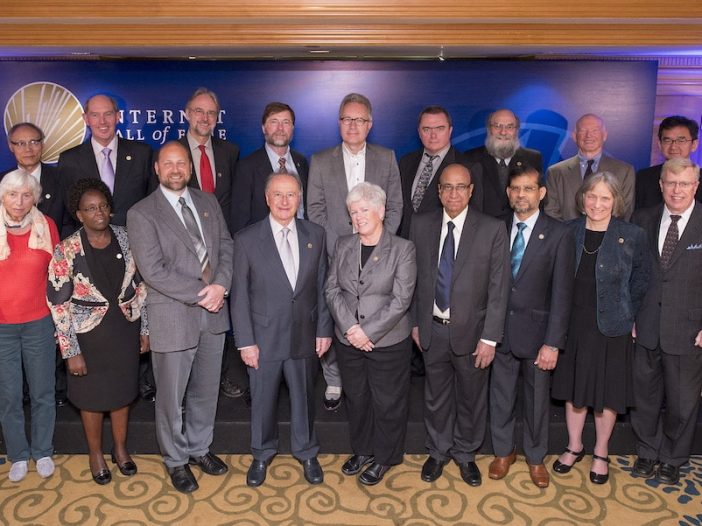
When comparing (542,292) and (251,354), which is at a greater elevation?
(542,292)

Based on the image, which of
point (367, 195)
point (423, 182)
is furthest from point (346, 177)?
point (367, 195)

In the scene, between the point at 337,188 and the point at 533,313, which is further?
the point at 337,188

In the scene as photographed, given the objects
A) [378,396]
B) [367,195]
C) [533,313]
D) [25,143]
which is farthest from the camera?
[25,143]

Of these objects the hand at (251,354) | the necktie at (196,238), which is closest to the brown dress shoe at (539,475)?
the hand at (251,354)

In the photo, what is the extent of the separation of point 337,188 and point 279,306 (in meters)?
0.98

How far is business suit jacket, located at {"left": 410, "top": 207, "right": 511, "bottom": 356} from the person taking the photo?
3.45m

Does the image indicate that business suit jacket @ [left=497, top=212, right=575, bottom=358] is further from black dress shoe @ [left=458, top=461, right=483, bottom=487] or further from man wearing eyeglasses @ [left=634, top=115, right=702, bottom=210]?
man wearing eyeglasses @ [left=634, top=115, right=702, bottom=210]

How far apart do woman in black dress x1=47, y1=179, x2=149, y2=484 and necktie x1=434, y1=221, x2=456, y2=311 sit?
171cm

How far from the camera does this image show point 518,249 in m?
3.55

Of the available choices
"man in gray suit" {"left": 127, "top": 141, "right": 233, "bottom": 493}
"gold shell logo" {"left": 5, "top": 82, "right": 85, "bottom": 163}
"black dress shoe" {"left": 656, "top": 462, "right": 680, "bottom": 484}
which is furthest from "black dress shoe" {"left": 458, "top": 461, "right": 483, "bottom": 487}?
"gold shell logo" {"left": 5, "top": 82, "right": 85, "bottom": 163}

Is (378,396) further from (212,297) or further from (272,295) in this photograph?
(212,297)

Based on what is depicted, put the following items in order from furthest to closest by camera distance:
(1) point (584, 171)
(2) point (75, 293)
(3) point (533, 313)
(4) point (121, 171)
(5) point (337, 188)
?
(1) point (584, 171)
(4) point (121, 171)
(5) point (337, 188)
(3) point (533, 313)
(2) point (75, 293)

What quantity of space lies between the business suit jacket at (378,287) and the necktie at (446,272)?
0.53ft

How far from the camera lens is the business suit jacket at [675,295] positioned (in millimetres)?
3545
